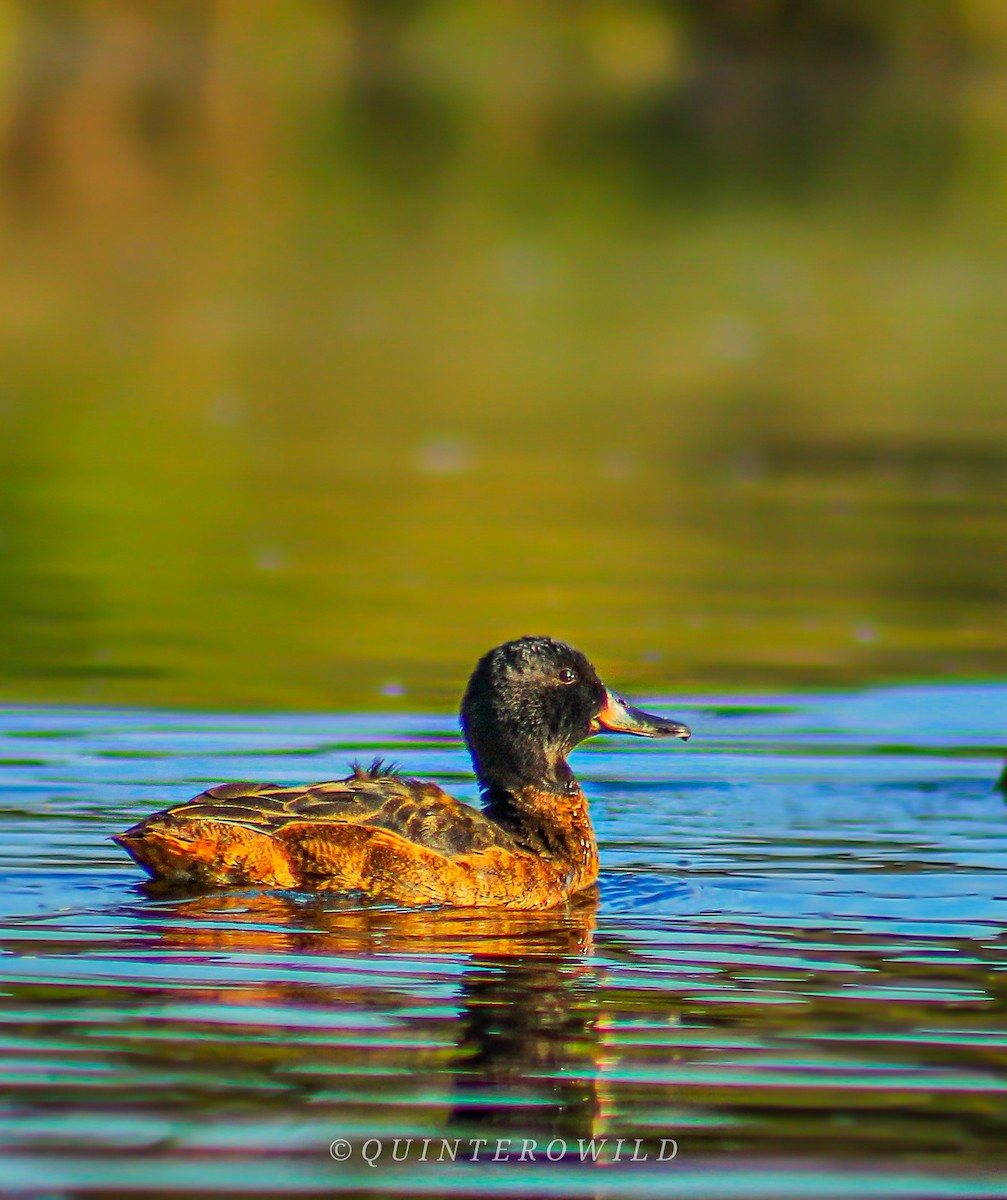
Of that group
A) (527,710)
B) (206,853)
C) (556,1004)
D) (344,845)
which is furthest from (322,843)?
(556,1004)

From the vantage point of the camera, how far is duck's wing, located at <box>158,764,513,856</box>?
7680 mm

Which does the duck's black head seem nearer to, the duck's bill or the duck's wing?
the duck's bill

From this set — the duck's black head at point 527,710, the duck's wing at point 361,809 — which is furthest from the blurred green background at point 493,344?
the duck's wing at point 361,809

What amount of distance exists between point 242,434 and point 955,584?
310 inches

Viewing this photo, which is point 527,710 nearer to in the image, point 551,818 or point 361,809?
point 551,818

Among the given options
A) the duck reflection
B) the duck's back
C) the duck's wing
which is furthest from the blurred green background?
the duck reflection

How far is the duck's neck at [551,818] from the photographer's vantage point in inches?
328

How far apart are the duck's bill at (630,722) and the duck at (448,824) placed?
2 cm

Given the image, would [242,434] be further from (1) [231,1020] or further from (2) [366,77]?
(2) [366,77]

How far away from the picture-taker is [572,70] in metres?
52.7

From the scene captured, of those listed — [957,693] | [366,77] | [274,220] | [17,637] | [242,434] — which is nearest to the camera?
[957,693]

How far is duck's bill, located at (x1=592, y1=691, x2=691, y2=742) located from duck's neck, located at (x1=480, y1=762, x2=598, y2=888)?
230mm

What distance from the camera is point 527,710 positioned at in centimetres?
867

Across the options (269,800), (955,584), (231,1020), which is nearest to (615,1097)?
(231,1020)
